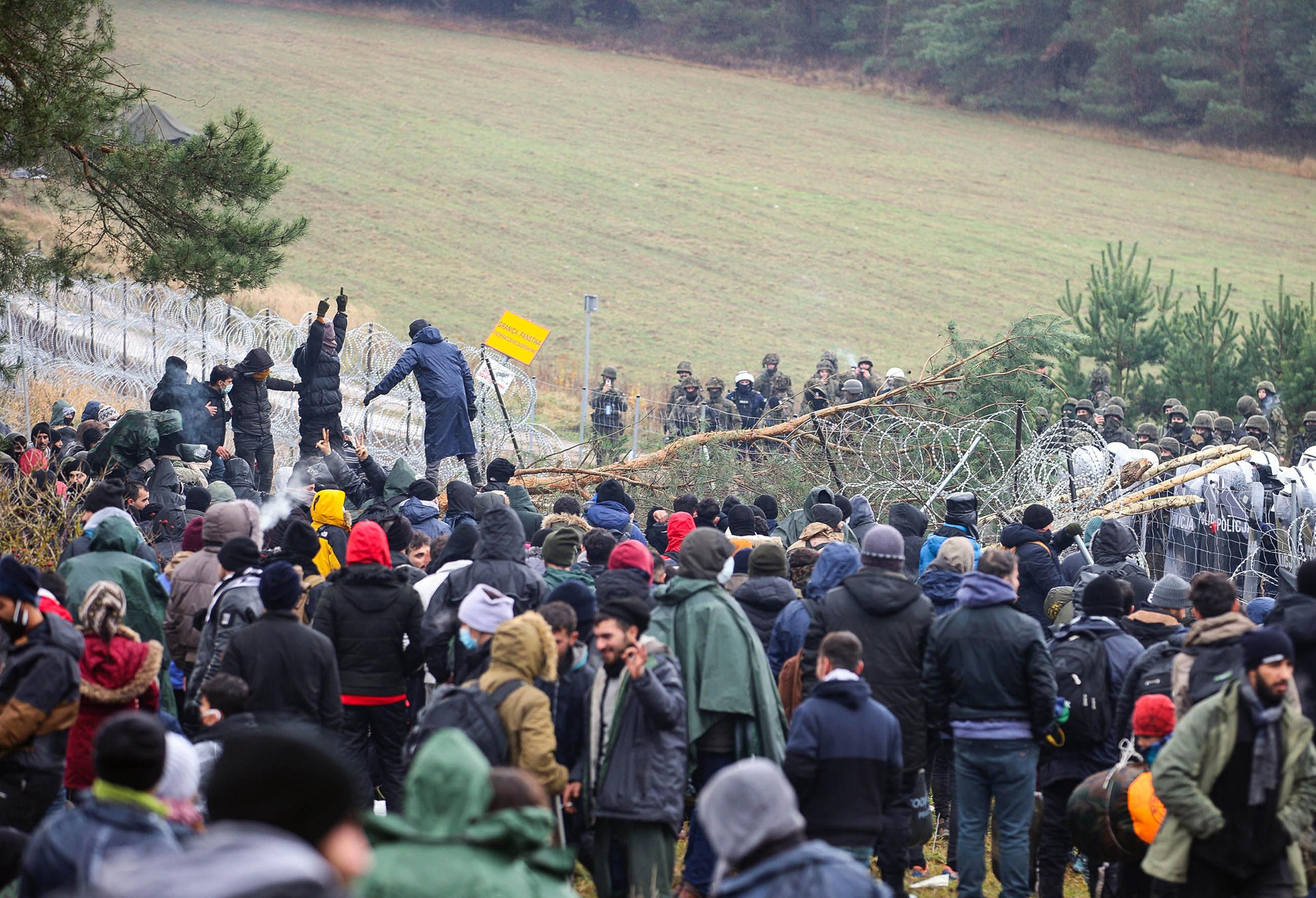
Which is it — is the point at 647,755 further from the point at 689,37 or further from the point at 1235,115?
the point at 689,37

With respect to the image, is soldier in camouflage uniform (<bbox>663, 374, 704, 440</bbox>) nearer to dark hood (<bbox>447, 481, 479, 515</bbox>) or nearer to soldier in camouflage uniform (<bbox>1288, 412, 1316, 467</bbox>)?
dark hood (<bbox>447, 481, 479, 515</bbox>)

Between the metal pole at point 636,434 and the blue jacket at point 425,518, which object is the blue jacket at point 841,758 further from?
the metal pole at point 636,434

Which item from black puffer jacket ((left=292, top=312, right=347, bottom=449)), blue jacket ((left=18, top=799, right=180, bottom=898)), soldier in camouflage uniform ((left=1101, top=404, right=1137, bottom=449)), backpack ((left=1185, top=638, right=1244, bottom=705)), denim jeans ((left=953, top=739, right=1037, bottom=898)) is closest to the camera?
blue jacket ((left=18, top=799, right=180, bottom=898))

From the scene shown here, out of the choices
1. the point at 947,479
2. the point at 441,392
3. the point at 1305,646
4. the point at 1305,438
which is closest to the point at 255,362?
the point at 441,392

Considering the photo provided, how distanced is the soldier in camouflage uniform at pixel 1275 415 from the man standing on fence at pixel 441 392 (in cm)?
1159

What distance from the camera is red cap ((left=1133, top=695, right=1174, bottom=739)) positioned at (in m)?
5.43

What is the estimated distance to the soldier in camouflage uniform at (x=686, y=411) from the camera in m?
17.4

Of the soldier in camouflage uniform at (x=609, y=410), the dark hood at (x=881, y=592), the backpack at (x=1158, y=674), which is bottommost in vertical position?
the soldier in camouflage uniform at (x=609, y=410)

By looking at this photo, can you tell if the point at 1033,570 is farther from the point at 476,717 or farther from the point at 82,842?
the point at 82,842

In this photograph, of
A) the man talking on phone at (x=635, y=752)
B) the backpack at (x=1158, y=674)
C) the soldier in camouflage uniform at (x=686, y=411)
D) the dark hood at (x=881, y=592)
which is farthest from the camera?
the soldier in camouflage uniform at (x=686, y=411)

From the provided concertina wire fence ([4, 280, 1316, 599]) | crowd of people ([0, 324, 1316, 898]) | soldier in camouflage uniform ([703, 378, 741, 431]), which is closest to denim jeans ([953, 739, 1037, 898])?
crowd of people ([0, 324, 1316, 898])

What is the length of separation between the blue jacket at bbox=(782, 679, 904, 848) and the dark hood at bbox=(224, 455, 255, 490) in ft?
24.0

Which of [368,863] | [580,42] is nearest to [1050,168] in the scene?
[580,42]

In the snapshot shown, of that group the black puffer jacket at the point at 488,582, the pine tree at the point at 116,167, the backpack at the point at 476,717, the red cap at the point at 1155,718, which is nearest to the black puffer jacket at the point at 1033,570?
the red cap at the point at 1155,718
